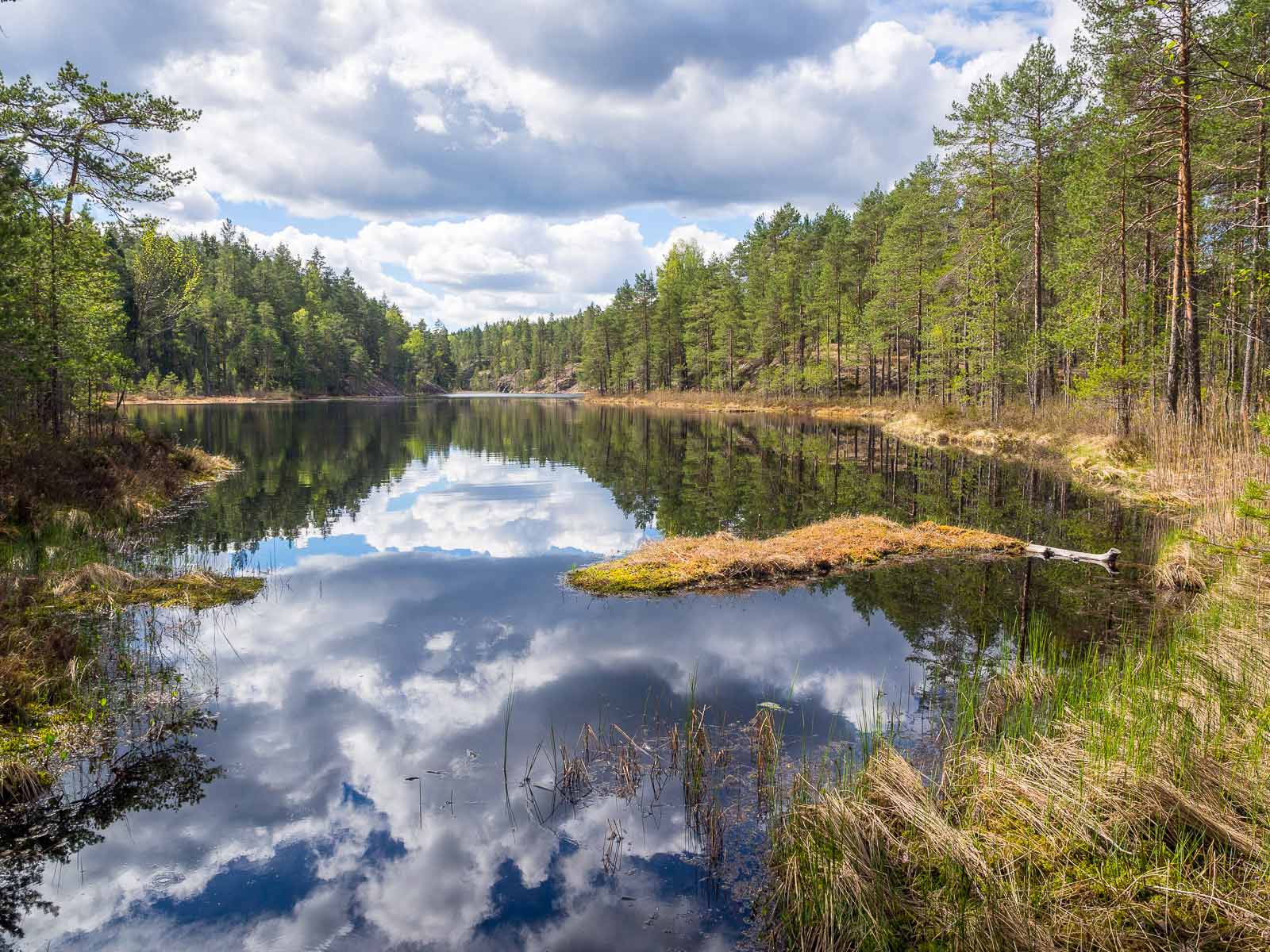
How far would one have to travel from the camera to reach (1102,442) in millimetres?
26156

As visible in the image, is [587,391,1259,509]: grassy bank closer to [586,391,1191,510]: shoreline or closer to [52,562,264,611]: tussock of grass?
[586,391,1191,510]: shoreline

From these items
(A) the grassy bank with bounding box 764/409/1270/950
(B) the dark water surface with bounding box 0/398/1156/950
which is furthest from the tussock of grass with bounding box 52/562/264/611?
(A) the grassy bank with bounding box 764/409/1270/950

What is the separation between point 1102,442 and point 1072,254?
9.61 meters

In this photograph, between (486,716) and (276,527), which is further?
(276,527)

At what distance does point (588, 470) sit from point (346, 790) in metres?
25.2

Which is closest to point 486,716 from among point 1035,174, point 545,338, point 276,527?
point 276,527

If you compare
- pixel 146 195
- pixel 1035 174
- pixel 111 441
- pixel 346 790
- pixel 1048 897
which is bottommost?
pixel 346 790

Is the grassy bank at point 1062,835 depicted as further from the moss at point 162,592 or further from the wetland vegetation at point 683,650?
the moss at point 162,592

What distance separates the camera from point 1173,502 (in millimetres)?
18891

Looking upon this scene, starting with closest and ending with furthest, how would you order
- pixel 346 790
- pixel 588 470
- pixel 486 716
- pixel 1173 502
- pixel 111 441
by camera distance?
pixel 346 790 → pixel 486 716 → pixel 1173 502 → pixel 111 441 → pixel 588 470

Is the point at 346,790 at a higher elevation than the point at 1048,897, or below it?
below

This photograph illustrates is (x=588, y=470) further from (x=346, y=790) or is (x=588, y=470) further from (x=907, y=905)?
(x=907, y=905)

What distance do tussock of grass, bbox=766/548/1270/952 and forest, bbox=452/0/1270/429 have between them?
4.65 metres

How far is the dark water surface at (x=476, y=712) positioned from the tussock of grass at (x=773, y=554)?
756 mm
